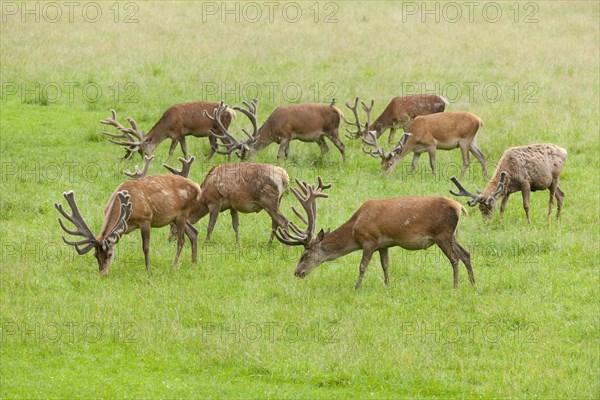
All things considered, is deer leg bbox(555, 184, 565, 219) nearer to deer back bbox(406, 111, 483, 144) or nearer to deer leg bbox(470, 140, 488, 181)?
deer leg bbox(470, 140, 488, 181)

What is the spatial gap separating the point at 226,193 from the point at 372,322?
13.2ft

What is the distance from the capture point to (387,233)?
13.6 metres

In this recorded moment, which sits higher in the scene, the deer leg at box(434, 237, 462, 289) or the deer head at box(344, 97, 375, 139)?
the deer head at box(344, 97, 375, 139)

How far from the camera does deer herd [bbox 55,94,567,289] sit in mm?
13680

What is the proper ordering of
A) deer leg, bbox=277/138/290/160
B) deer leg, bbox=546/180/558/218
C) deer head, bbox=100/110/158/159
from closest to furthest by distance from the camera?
deer leg, bbox=546/180/558/218, deer head, bbox=100/110/158/159, deer leg, bbox=277/138/290/160

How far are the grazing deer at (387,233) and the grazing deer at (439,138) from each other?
18.8ft

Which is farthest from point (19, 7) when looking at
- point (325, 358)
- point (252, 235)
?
point (325, 358)

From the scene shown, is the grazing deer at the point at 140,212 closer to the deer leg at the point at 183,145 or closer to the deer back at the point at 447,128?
the deer leg at the point at 183,145

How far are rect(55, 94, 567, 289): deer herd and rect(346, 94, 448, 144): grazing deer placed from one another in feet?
0.07

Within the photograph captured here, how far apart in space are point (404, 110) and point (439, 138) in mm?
2111

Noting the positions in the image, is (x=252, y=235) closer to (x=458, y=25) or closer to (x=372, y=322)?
(x=372, y=322)

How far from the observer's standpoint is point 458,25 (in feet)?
101

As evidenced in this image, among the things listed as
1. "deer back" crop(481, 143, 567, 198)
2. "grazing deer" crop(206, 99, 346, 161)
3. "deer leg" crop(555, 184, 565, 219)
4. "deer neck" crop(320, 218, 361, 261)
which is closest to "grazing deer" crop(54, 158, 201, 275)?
"deer neck" crop(320, 218, 361, 261)

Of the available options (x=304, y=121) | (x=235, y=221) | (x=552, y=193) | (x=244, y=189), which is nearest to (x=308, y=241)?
(x=244, y=189)
